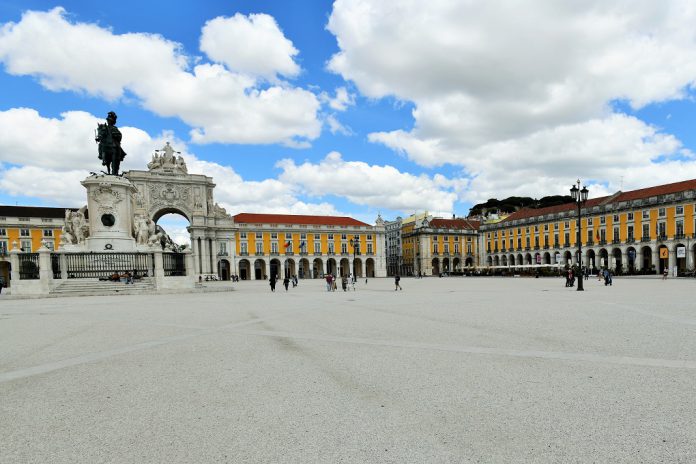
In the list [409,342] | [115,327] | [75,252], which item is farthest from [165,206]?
[409,342]

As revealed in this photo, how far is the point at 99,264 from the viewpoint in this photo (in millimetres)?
22984

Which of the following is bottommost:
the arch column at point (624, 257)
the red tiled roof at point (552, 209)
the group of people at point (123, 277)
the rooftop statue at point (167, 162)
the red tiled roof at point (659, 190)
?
the arch column at point (624, 257)

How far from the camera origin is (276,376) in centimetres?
563

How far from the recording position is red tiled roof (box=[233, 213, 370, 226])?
79.3 meters

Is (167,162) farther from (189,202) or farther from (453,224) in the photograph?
(453,224)

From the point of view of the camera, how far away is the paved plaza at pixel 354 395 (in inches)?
137

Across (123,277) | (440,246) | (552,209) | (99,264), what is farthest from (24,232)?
(552,209)

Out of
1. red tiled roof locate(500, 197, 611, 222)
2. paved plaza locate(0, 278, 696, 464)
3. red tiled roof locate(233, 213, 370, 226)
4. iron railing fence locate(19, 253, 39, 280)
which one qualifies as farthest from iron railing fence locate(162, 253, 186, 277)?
red tiled roof locate(500, 197, 611, 222)

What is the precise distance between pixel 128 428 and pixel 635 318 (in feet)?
38.5

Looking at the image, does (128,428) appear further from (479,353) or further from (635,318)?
(635,318)

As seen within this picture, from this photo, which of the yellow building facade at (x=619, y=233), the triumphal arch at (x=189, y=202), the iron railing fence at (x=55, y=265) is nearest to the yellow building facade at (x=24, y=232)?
the triumphal arch at (x=189, y=202)

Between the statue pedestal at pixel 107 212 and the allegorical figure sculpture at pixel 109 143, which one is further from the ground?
the allegorical figure sculpture at pixel 109 143

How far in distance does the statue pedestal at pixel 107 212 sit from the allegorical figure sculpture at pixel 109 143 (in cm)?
101

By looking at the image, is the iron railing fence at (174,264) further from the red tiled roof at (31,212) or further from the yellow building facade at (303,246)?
the red tiled roof at (31,212)
